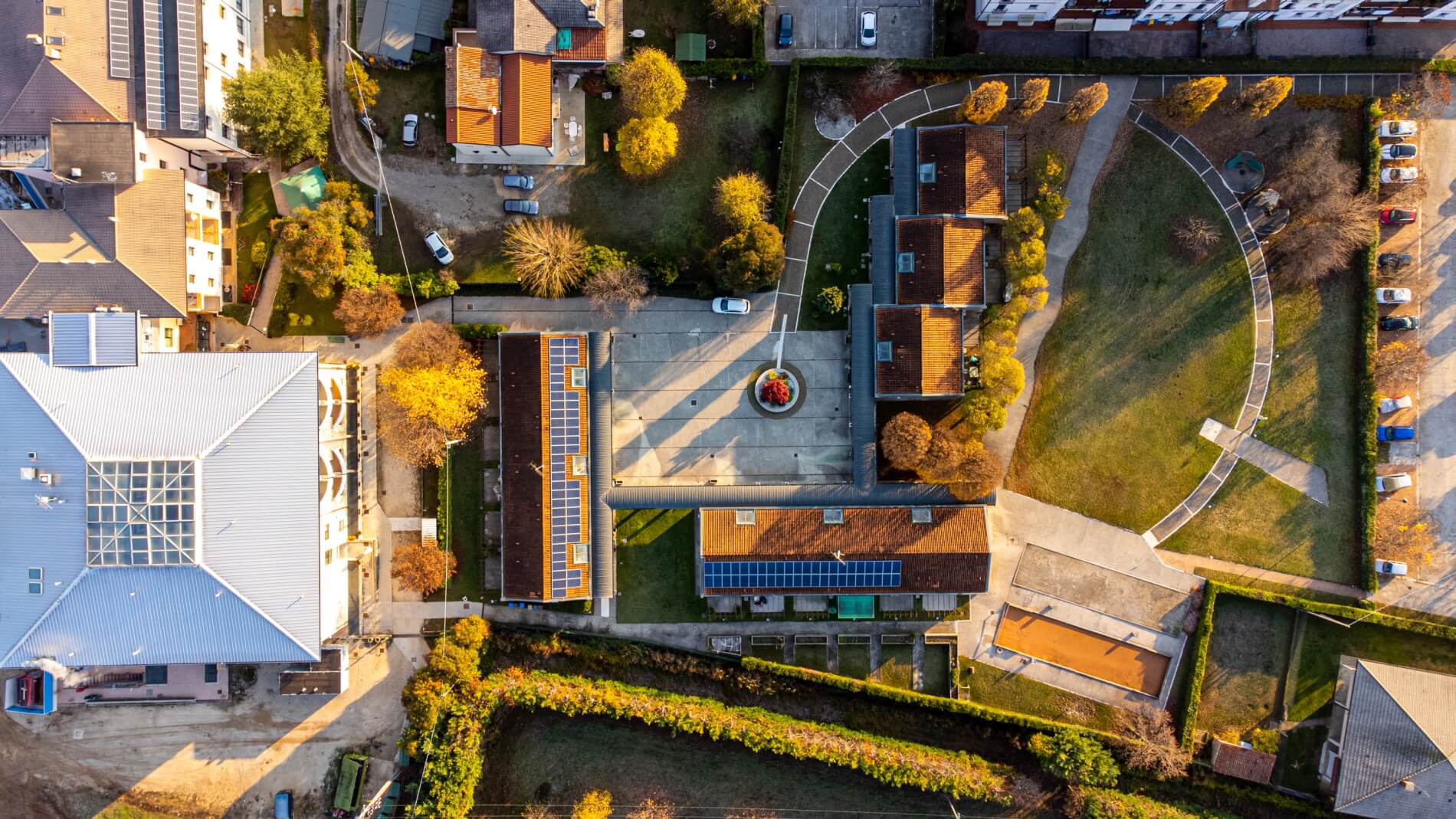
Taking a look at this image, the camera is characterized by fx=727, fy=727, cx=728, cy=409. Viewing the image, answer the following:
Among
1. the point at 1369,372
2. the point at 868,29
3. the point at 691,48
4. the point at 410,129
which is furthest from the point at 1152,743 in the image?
the point at 410,129

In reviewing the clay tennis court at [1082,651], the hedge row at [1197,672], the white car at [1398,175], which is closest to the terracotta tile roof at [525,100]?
the clay tennis court at [1082,651]

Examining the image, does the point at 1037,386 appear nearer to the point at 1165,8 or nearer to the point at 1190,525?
the point at 1190,525

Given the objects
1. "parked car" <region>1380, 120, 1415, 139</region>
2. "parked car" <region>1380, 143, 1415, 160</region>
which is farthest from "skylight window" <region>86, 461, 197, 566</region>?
"parked car" <region>1380, 120, 1415, 139</region>

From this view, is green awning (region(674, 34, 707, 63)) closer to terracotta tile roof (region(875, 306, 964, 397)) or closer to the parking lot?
the parking lot

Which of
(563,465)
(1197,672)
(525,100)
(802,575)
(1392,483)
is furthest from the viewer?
(1392,483)

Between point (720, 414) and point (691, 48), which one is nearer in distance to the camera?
point (691, 48)

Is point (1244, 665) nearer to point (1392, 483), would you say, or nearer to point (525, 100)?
point (1392, 483)

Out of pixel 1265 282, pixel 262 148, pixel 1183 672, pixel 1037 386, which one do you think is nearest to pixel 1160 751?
pixel 1183 672
